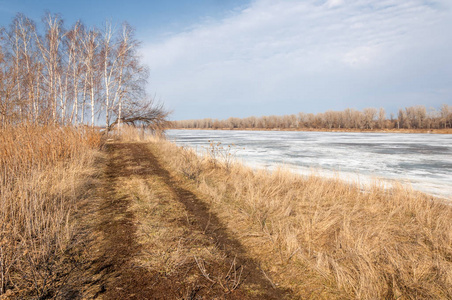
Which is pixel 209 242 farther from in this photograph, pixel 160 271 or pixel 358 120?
pixel 358 120

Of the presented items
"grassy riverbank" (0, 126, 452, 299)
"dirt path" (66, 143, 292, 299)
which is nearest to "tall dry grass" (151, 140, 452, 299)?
"grassy riverbank" (0, 126, 452, 299)

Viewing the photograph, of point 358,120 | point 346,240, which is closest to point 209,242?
point 346,240

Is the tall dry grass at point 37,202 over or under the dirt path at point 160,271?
over

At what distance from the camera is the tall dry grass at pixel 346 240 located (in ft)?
8.61

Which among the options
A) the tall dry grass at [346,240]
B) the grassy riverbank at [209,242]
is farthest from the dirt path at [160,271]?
the tall dry grass at [346,240]

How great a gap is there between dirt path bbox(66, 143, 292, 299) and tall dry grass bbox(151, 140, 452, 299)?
0.30m

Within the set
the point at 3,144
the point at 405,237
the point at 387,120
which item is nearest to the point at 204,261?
the point at 405,237

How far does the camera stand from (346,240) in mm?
3410

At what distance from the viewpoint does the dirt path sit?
96.9 inches

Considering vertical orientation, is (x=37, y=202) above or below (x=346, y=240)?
above

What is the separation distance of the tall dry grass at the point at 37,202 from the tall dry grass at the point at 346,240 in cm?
244

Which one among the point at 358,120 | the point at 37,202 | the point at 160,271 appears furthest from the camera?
the point at 358,120

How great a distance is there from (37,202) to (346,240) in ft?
14.0

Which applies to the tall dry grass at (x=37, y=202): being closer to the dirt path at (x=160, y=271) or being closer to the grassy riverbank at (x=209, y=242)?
the grassy riverbank at (x=209, y=242)
